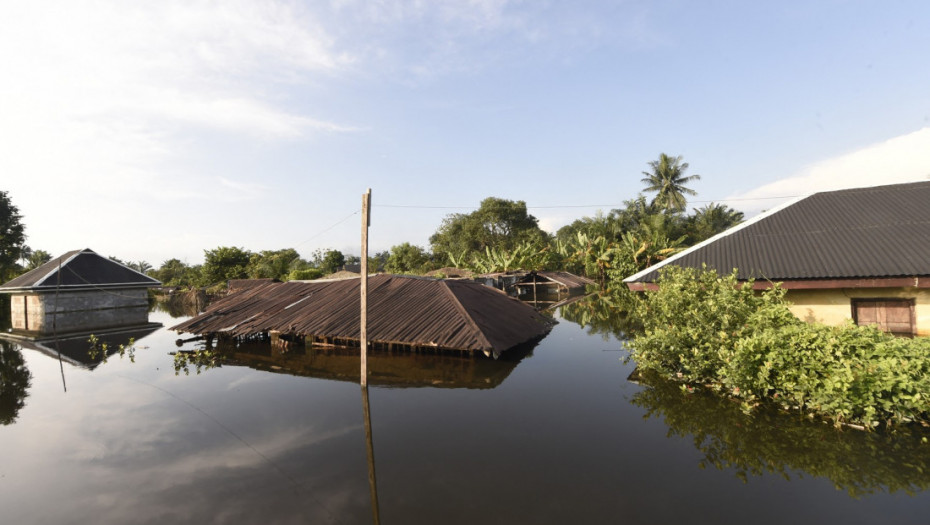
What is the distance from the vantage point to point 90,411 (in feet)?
29.2

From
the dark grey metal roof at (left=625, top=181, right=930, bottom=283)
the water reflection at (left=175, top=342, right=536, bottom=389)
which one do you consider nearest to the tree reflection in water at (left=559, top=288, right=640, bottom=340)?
the dark grey metal roof at (left=625, top=181, right=930, bottom=283)

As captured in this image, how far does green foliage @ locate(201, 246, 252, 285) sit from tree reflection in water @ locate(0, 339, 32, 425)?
26.4 metres

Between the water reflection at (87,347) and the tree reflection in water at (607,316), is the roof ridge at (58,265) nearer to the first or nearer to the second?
the water reflection at (87,347)

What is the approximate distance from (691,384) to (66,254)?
38.0 metres

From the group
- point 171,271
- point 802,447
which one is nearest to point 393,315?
point 802,447

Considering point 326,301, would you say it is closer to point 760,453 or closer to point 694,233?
point 760,453

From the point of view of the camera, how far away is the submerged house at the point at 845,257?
846cm

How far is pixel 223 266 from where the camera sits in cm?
4325

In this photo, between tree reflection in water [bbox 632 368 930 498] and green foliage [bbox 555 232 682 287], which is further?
green foliage [bbox 555 232 682 287]

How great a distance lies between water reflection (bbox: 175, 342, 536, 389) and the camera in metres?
10.7

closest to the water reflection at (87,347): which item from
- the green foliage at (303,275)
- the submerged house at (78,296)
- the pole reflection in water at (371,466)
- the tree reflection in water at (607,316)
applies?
the submerged house at (78,296)

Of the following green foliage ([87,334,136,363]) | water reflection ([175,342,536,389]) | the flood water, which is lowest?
the flood water

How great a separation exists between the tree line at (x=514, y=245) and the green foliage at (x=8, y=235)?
0.22 feet

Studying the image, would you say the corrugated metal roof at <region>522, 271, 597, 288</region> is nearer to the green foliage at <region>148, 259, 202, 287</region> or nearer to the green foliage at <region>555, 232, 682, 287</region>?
the green foliage at <region>555, 232, 682, 287</region>
